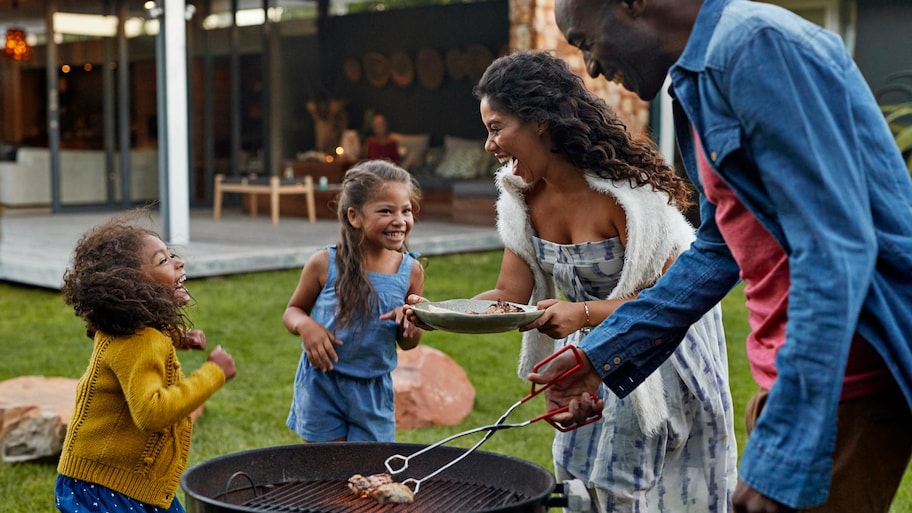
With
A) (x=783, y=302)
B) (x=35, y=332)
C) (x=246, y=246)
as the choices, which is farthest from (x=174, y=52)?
(x=783, y=302)

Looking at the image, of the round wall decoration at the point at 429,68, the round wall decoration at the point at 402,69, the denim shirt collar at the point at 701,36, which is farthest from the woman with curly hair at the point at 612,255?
the round wall decoration at the point at 402,69

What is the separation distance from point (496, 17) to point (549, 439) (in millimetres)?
11711

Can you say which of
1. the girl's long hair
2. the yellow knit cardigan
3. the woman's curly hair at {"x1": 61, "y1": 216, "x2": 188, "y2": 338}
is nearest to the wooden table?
the girl's long hair

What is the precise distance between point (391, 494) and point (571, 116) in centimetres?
109

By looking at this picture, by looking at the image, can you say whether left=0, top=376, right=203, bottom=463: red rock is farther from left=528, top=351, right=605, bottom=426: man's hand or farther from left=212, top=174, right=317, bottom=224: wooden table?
left=212, top=174, right=317, bottom=224: wooden table

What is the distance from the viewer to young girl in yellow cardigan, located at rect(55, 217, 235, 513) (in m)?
2.70

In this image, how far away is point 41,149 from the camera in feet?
49.2

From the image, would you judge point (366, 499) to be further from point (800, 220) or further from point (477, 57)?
point (477, 57)

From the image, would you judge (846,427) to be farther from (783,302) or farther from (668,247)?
(668,247)

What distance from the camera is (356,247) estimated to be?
11.6 ft

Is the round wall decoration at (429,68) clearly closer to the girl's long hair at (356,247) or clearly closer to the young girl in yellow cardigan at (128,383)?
the girl's long hair at (356,247)

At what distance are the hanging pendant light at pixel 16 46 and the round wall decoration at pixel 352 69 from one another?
15.6 feet

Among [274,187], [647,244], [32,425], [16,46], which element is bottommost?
[32,425]

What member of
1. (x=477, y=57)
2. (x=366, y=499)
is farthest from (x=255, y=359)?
(x=477, y=57)
